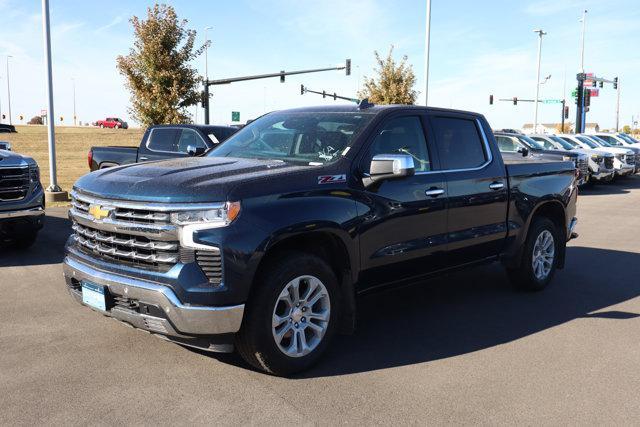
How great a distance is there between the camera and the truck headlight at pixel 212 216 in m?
3.71

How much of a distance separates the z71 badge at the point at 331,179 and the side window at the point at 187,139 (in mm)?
7562

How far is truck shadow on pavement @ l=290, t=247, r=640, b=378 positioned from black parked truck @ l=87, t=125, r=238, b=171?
618 cm

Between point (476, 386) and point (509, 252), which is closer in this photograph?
point (476, 386)

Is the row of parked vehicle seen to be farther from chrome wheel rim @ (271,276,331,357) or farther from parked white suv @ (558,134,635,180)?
chrome wheel rim @ (271,276,331,357)

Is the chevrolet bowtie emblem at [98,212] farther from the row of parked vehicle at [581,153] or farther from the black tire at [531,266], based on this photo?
the row of parked vehicle at [581,153]

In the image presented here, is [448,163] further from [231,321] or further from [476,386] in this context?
[231,321]

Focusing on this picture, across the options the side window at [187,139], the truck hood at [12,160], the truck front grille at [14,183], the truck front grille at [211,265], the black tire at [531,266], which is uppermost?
the side window at [187,139]

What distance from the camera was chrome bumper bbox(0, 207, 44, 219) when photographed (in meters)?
7.40

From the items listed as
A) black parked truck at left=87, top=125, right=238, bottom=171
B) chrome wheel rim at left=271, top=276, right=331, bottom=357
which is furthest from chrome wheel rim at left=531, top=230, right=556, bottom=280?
black parked truck at left=87, top=125, right=238, bottom=171

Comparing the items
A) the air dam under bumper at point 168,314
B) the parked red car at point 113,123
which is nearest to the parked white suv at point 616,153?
the air dam under bumper at point 168,314

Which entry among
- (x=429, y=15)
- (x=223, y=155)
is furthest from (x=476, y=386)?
(x=429, y=15)

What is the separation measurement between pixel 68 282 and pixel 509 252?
4.15 meters

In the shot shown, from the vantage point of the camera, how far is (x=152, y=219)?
3.81 m

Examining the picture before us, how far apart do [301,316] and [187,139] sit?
8.24 metres
